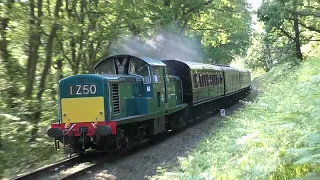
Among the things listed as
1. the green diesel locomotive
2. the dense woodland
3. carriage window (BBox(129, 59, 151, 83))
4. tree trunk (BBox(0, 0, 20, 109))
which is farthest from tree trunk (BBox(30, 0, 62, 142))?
carriage window (BBox(129, 59, 151, 83))

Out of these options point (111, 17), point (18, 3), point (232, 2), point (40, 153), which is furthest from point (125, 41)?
point (232, 2)

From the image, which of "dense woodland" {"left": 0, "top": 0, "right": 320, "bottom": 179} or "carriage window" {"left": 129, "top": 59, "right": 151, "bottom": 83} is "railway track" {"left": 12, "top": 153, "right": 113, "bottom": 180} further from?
"carriage window" {"left": 129, "top": 59, "right": 151, "bottom": 83}

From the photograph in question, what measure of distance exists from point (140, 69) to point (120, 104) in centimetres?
167

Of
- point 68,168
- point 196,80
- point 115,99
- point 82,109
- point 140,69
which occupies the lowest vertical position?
point 68,168

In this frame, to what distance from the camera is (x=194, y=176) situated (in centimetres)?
448

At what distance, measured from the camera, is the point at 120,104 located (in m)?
11.1

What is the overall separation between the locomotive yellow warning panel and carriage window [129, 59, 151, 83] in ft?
7.32

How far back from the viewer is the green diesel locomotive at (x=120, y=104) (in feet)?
33.5

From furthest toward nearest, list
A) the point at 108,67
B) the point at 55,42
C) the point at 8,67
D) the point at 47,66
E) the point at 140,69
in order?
1. the point at 55,42
2. the point at 47,66
3. the point at 140,69
4. the point at 108,67
5. the point at 8,67

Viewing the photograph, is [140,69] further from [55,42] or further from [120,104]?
[55,42]

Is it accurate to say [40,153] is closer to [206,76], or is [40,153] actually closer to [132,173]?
[132,173]

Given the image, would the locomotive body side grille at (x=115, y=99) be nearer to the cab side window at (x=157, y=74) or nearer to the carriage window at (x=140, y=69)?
the carriage window at (x=140, y=69)

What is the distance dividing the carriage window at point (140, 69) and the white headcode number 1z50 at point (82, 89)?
2156 mm

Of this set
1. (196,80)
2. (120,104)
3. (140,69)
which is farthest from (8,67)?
(196,80)
